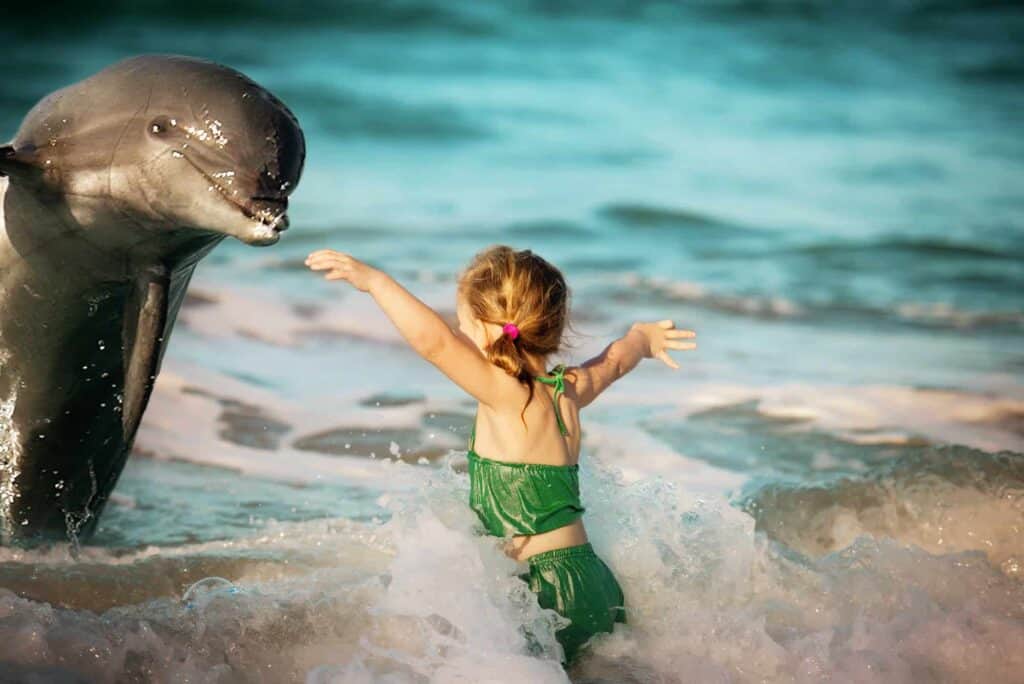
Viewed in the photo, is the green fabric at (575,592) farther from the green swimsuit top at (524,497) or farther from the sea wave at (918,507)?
the sea wave at (918,507)

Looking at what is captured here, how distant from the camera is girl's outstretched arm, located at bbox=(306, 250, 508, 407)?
12.9 ft

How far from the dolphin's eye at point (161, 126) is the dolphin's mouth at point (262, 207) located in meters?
0.27

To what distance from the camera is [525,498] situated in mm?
4246

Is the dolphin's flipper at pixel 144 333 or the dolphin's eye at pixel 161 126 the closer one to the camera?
the dolphin's eye at pixel 161 126

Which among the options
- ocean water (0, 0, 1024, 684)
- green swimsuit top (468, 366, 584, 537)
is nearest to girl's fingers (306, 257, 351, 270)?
green swimsuit top (468, 366, 584, 537)

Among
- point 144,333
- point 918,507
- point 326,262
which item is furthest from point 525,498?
point 918,507

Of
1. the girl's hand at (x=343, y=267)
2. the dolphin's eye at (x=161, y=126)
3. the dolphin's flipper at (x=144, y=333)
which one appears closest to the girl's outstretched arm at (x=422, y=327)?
the girl's hand at (x=343, y=267)

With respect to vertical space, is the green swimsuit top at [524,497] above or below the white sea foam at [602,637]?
above

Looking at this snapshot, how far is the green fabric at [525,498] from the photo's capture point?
13.9 ft

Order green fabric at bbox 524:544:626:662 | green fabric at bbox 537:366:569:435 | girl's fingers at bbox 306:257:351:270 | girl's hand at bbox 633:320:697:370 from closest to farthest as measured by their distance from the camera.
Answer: girl's fingers at bbox 306:257:351:270, green fabric at bbox 524:544:626:662, green fabric at bbox 537:366:569:435, girl's hand at bbox 633:320:697:370

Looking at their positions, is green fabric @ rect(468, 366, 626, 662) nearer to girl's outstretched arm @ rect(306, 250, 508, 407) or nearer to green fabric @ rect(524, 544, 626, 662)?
green fabric @ rect(524, 544, 626, 662)

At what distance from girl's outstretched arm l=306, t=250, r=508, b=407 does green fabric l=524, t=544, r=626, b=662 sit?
526 mm

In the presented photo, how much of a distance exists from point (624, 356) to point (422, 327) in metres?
0.89

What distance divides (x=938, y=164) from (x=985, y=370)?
9.27m
